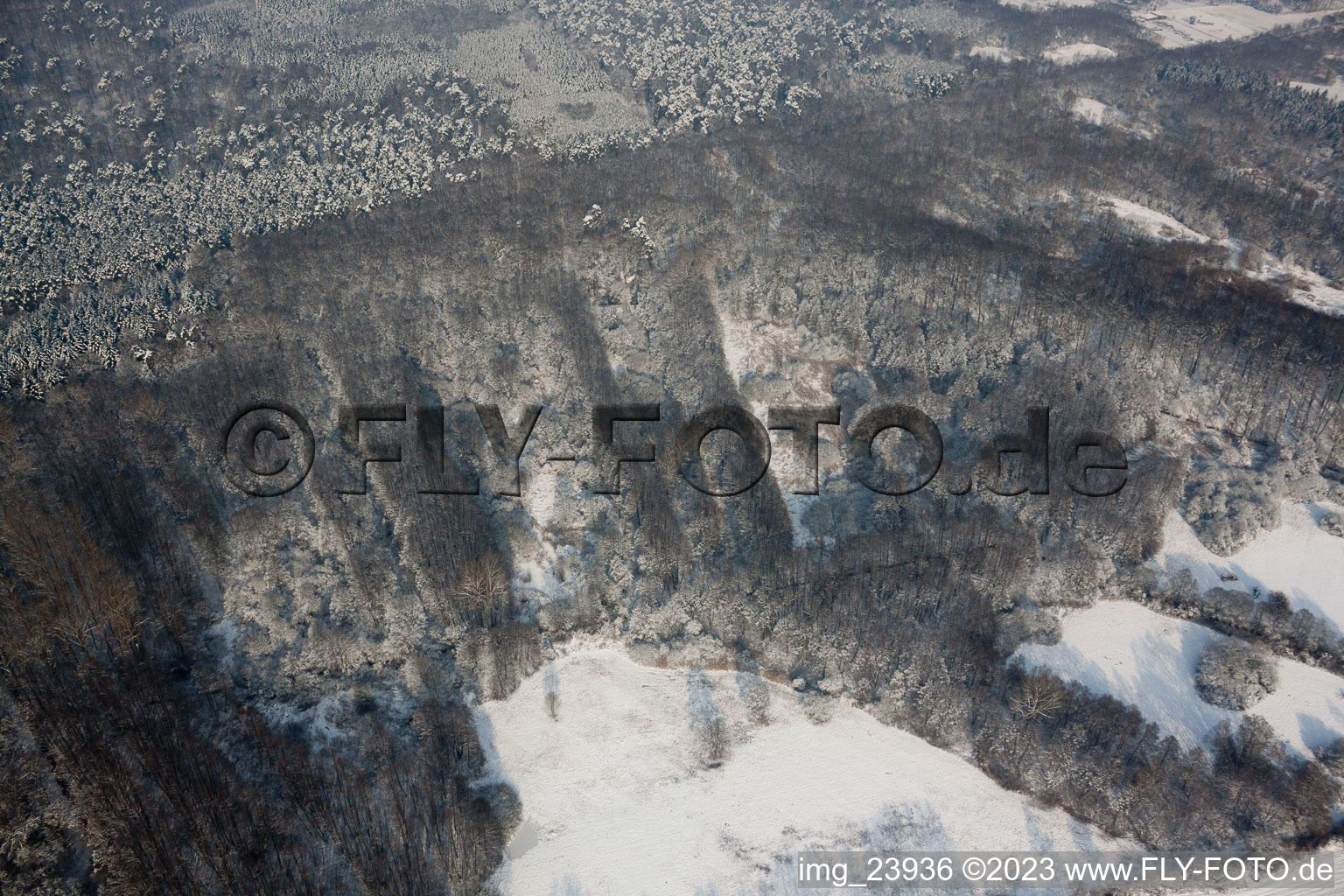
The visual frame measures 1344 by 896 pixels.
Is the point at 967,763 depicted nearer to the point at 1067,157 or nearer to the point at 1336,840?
the point at 1336,840

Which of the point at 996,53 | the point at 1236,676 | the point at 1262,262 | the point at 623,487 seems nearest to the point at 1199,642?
the point at 1236,676

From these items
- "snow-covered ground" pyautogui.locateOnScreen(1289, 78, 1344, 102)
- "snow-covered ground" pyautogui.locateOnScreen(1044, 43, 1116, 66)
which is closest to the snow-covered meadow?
"snow-covered ground" pyautogui.locateOnScreen(1289, 78, 1344, 102)

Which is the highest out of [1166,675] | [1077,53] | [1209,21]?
[1209,21]

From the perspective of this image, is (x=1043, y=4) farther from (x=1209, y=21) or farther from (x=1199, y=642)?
(x=1199, y=642)

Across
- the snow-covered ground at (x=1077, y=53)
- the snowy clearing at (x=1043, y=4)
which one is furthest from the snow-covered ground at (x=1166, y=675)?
the snowy clearing at (x=1043, y=4)

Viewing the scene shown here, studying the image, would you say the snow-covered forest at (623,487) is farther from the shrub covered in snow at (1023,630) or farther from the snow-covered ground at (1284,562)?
the shrub covered in snow at (1023,630)

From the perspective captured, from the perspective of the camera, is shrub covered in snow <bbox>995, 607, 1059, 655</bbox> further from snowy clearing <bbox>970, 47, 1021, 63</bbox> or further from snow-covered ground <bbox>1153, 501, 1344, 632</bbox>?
snowy clearing <bbox>970, 47, 1021, 63</bbox>
